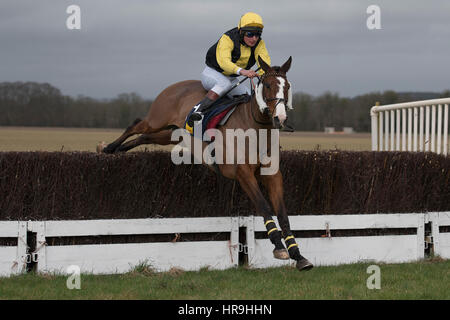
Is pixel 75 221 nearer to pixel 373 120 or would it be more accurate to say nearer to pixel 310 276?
pixel 310 276

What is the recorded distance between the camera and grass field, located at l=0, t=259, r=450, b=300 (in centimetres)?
491

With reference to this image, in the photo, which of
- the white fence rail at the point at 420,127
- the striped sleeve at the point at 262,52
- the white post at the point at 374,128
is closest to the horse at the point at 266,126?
the striped sleeve at the point at 262,52

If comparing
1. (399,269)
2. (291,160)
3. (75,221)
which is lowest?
(399,269)

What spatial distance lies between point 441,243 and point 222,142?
305 centimetres

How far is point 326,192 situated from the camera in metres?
6.83

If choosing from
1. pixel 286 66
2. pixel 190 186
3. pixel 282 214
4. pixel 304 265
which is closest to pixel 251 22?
pixel 286 66

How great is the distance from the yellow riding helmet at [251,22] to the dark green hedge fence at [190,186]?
151 centimetres

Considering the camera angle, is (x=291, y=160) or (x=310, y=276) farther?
(x=291, y=160)

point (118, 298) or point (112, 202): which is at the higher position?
point (112, 202)

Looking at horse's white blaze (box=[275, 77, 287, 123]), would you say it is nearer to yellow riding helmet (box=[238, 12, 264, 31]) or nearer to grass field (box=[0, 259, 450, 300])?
yellow riding helmet (box=[238, 12, 264, 31])

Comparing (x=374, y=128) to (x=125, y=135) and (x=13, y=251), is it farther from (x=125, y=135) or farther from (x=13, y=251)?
(x=13, y=251)

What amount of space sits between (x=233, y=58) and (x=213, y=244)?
6.71ft
